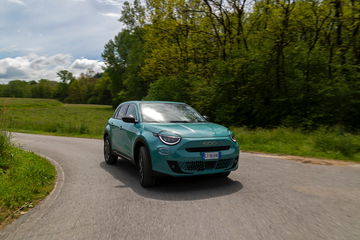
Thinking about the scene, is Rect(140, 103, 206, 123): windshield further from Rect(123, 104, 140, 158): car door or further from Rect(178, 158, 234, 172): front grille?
Rect(178, 158, 234, 172): front grille

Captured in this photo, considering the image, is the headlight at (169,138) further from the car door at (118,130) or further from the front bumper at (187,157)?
the car door at (118,130)

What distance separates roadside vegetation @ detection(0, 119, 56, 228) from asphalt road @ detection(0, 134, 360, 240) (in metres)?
0.22

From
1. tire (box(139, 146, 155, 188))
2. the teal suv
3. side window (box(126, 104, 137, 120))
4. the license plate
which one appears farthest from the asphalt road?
side window (box(126, 104, 137, 120))

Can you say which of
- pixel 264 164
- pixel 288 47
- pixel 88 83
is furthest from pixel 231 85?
pixel 88 83

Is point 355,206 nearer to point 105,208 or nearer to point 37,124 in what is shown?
point 105,208

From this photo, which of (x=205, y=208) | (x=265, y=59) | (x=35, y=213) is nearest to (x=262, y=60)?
(x=265, y=59)

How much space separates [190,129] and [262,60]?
11.8 metres

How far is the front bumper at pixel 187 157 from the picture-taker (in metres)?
4.89

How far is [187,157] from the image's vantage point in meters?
4.88

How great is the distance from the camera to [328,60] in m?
14.3

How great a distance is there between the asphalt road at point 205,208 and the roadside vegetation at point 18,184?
0.22 meters

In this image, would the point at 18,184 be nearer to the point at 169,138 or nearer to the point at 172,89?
the point at 169,138

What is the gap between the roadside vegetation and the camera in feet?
14.3

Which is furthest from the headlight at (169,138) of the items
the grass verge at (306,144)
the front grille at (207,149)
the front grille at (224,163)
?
the grass verge at (306,144)
